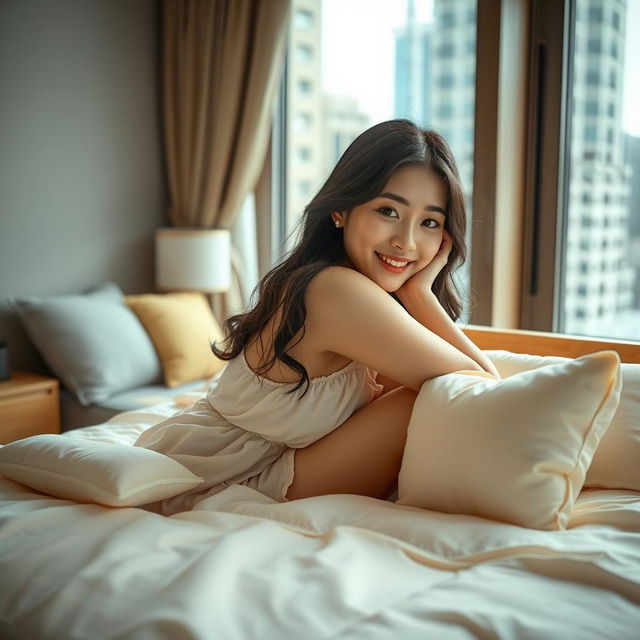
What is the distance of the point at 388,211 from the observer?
5.73 feet

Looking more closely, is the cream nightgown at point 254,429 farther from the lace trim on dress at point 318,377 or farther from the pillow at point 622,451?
the pillow at point 622,451

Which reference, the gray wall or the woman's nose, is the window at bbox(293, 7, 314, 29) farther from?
the woman's nose

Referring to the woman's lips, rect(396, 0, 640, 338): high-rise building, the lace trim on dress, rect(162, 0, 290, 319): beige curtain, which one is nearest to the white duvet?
the lace trim on dress

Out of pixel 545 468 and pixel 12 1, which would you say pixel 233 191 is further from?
pixel 545 468

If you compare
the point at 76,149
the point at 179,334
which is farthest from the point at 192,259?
the point at 76,149

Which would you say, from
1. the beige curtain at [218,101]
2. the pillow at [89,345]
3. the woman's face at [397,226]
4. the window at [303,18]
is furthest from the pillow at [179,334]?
the woman's face at [397,226]

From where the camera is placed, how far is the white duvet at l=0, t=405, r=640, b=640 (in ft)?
3.38

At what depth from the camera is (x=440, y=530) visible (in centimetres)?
132

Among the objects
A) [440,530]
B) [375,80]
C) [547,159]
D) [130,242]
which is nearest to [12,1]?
[130,242]

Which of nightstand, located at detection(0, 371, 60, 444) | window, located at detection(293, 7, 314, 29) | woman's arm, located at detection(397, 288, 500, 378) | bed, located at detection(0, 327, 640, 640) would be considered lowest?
nightstand, located at detection(0, 371, 60, 444)

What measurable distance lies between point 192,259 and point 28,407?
1.05 metres

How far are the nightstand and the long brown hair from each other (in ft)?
5.41

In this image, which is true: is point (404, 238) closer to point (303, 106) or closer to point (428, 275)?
point (428, 275)

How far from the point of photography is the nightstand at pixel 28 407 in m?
3.10
